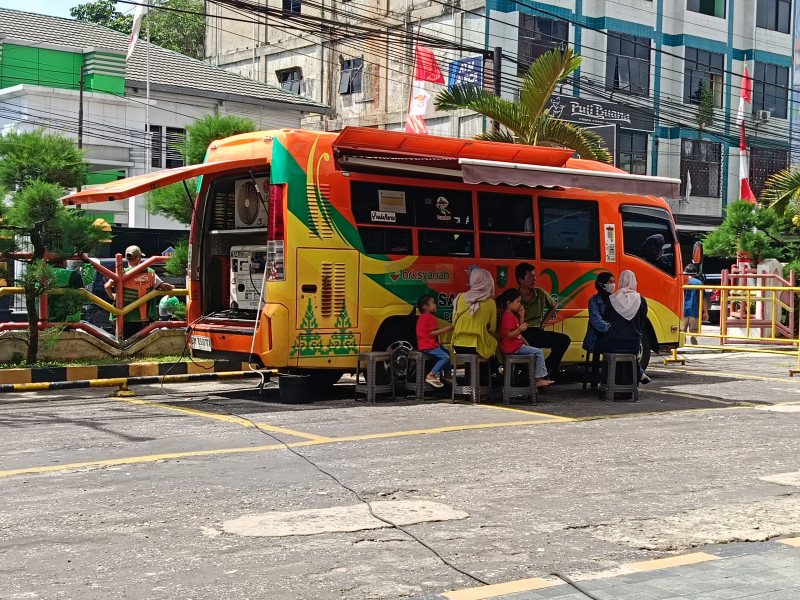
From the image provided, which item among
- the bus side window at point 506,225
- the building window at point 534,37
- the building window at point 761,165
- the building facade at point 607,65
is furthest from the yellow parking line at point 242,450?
the building window at point 761,165

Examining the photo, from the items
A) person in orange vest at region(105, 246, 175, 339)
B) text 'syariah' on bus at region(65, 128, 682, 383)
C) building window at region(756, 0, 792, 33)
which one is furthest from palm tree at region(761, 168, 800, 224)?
building window at region(756, 0, 792, 33)

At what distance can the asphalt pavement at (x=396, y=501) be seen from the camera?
5332mm

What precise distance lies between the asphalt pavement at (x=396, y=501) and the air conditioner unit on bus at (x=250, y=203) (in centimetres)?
233

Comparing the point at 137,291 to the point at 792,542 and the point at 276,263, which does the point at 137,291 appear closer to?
the point at 276,263

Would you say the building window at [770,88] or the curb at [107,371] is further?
the building window at [770,88]

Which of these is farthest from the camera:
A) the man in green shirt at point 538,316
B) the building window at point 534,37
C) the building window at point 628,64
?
the building window at point 628,64

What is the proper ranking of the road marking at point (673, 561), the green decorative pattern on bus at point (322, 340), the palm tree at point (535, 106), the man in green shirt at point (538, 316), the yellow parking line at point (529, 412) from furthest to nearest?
the palm tree at point (535, 106)
the man in green shirt at point (538, 316)
the green decorative pattern on bus at point (322, 340)
the yellow parking line at point (529, 412)
the road marking at point (673, 561)

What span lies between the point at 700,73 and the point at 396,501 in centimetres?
3868

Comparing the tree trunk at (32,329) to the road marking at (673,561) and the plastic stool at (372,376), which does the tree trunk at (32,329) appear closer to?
the plastic stool at (372,376)

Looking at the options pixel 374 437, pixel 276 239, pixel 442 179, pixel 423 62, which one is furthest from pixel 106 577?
pixel 423 62

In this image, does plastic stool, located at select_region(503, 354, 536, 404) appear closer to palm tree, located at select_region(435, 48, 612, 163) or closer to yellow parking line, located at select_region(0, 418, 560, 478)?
yellow parking line, located at select_region(0, 418, 560, 478)

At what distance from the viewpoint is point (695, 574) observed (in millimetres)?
5375

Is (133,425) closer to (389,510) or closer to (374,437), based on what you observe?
(374,437)

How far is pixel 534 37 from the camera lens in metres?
35.8
